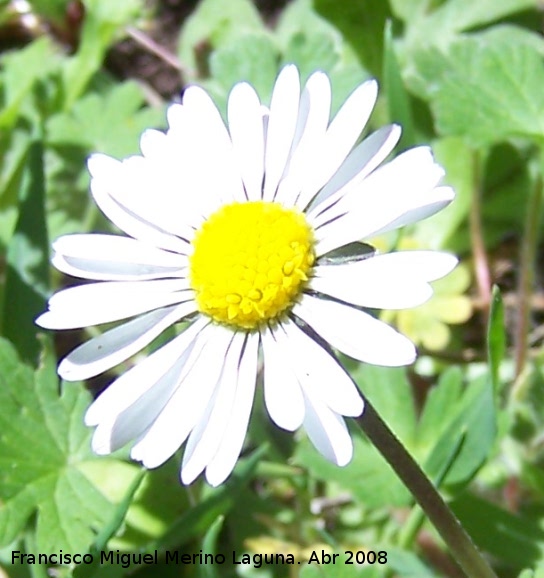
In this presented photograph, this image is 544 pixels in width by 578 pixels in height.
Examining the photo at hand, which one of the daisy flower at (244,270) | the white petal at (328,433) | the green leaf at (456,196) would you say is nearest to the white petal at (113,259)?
the daisy flower at (244,270)

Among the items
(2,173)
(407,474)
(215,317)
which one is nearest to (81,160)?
(2,173)

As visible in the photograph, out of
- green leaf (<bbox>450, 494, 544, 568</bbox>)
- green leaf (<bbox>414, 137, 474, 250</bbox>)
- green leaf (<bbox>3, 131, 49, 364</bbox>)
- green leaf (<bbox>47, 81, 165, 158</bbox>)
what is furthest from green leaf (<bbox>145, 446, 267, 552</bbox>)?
green leaf (<bbox>47, 81, 165, 158</bbox>)

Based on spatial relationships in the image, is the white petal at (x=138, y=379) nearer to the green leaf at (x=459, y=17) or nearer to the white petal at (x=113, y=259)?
the white petal at (x=113, y=259)

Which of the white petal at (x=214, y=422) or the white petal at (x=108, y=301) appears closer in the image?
the white petal at (x=214, y=422)

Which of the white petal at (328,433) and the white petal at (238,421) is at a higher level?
the white petal at (328,433)

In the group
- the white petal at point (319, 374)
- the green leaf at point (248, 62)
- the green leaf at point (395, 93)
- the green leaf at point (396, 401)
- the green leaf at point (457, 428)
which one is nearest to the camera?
the white petal at point (319, 374)

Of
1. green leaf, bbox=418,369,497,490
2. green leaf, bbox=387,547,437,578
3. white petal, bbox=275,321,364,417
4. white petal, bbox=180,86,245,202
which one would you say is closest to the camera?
white petal, bbox=275,321,364,417

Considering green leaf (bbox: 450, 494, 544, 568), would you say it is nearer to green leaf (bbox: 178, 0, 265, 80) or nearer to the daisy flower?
the daisy flower
